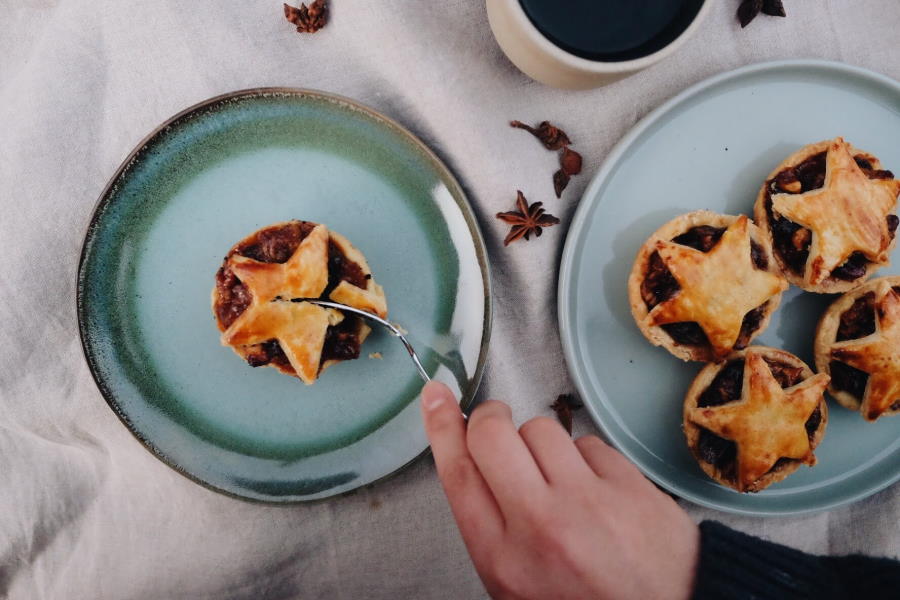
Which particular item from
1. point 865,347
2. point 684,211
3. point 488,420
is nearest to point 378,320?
point 488,420

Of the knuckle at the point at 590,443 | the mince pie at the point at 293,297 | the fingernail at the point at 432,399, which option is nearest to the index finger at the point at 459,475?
the fingernail at the point at 432,399

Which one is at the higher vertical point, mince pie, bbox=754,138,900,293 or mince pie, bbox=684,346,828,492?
mince pie, bbox=754,138,900,293

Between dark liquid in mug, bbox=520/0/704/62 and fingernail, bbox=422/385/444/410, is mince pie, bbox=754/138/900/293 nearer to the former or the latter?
dark liquid in mug, bbox=520/0/704/62

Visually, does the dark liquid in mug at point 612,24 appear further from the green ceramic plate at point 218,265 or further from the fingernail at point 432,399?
the fingernail at point 432,399

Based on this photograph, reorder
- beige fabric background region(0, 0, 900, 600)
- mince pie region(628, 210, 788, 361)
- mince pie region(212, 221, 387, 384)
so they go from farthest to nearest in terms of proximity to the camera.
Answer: beige fabric background region(0, 0, 900, 600) → mince pie region(628, 210, 788, 361) → mince pie region(212, 221, 387, 384)

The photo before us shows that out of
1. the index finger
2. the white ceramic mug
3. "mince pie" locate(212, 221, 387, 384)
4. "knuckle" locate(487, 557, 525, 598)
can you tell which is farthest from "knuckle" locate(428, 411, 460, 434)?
the white ceramic mug

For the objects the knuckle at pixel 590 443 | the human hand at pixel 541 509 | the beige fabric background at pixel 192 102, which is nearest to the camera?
the human hand at pixel 541 509

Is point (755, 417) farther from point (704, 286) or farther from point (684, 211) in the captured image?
point (684, 211)
